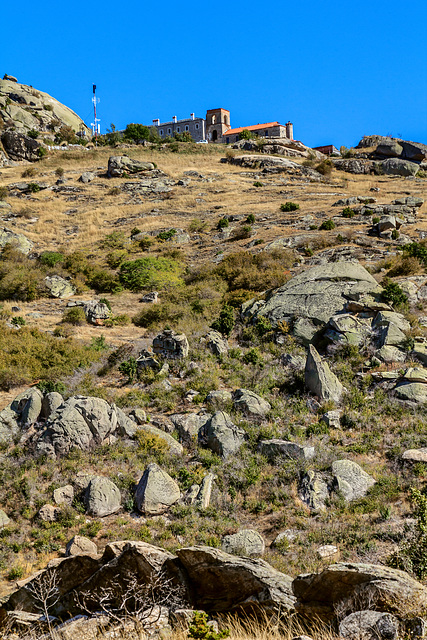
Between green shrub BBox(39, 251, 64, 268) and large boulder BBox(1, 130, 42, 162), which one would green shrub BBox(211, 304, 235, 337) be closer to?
green shrub BBox(39, 251, 64, 268)

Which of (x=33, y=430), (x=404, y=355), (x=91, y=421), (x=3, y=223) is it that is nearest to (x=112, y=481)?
(x=91, y=421)

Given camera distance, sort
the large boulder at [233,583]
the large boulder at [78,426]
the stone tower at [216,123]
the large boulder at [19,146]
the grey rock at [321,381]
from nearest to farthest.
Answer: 1. the large boulder at [233,583]
2. the large boulder at [78,426]
3. the grey rock at [321,381]
4. the large boulder at [19,146]
5. the stone tower at [216,123]

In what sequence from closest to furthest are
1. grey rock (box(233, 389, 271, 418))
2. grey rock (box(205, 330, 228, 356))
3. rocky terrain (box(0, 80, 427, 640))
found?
rocky terrain (box(0, 80, 427, 640)) → grey rock (box(233, 389, 271, 418)) → grey rock (box(205, 330, 228, 356))

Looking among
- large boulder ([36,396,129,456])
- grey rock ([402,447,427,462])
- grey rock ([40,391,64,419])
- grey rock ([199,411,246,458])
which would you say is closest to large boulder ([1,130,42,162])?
grey rock ([40,391,64,419])

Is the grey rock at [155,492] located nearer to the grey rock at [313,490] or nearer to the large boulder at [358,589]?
the grey rock at [313,490]

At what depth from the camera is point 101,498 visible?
10.6 metres

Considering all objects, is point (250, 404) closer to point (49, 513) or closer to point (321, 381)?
point (321, 381)

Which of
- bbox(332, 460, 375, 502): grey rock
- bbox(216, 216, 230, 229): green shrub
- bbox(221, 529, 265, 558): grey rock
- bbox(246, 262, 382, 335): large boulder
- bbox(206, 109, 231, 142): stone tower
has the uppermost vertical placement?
bbox(206, 109, 231, 142): stone tower

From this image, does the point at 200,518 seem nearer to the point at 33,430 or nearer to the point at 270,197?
the point at 33,430

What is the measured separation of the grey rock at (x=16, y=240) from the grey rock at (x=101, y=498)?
87.5 feet

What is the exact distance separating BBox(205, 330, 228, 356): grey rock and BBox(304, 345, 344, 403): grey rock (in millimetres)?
3826

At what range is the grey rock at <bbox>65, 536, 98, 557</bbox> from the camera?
895 centimetres

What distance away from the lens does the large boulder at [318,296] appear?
18562 mm

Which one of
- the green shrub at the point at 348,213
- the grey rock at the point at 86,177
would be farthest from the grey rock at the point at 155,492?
the grey rock at the point at 86,177
